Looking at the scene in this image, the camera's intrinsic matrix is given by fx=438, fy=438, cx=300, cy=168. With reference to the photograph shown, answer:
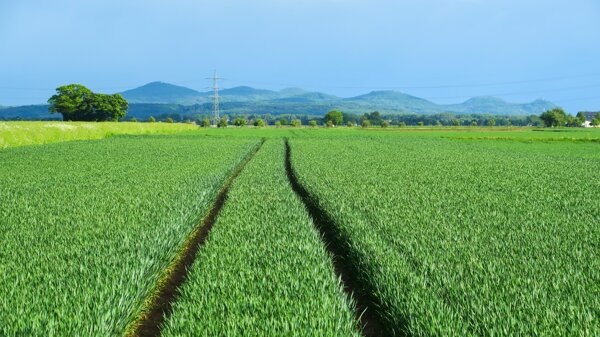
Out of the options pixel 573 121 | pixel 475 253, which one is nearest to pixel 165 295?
pixel 475 253

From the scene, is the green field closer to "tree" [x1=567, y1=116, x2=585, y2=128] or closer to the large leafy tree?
the large leafy tree

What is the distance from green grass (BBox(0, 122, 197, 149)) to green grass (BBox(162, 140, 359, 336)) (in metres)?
32.5

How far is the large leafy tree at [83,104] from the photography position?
101m

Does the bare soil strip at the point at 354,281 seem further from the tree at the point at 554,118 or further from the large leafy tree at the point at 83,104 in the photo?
the tree at the point at 554,118

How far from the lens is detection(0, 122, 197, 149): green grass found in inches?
1339


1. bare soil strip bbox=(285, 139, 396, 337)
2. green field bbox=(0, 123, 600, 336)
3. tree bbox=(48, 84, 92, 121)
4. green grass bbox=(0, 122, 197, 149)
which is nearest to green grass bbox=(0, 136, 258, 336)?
green field bbox=(0, 123, 600, 336)

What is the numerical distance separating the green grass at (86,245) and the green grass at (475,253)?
307cm

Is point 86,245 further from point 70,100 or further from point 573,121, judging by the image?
point 573,121

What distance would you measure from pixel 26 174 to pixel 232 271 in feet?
45.3

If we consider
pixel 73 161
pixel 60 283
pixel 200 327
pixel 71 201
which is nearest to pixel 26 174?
pixel 73 161

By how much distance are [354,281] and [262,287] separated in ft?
7.63

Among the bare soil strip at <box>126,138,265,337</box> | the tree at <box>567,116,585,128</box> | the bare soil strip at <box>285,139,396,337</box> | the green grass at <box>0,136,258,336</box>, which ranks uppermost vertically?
the tree at <box>567,116,585,128</box>

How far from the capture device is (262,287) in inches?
211

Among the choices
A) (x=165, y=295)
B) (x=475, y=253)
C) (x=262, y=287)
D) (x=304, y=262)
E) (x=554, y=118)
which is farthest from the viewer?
(x=554, y=118)
